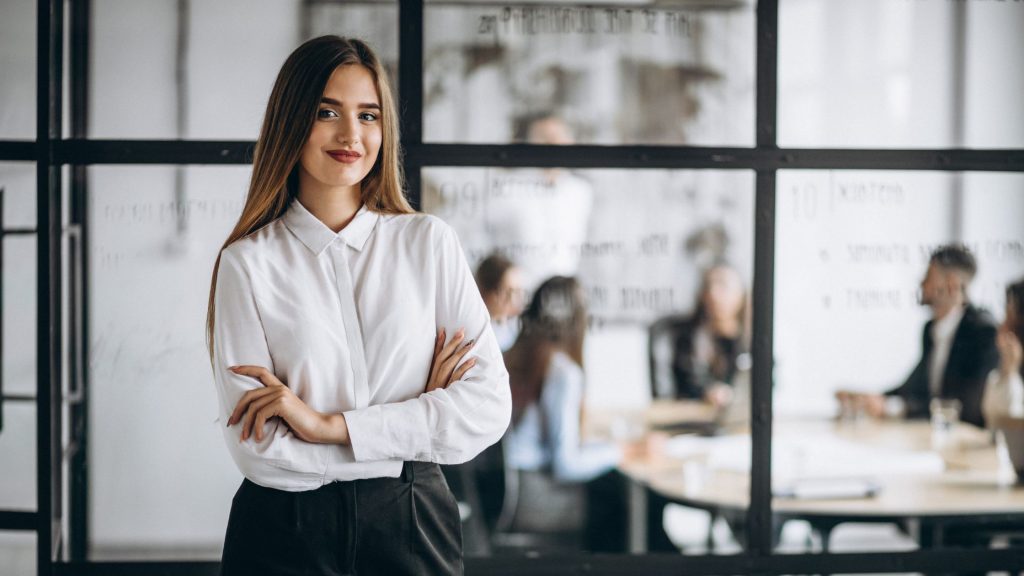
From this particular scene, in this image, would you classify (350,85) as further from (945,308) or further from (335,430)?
(945,308)

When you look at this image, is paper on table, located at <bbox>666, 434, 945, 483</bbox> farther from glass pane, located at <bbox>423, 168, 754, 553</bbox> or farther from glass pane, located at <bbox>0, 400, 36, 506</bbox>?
glass pane, located at <bbox>0, 400, 36, 506</bbox>

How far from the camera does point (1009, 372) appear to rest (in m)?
3.12

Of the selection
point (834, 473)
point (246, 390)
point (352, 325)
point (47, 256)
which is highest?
point (47, 256)

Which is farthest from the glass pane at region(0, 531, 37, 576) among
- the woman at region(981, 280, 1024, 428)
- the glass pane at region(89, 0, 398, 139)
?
the woman at region(981, 280, 1024, 428)

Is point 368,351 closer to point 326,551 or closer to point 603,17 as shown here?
point 326,551

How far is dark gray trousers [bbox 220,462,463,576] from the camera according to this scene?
1754 mm

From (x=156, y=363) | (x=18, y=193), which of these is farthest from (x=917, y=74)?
(x=18, y=193)

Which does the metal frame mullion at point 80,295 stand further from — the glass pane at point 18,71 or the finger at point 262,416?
the finger at point 262,416

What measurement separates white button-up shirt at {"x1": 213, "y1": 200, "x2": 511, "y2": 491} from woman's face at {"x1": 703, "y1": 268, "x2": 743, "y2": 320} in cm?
135

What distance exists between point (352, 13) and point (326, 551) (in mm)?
1616

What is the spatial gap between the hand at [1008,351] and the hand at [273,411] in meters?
2.27

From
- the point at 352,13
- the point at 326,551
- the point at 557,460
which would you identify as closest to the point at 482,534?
the point at 557,460

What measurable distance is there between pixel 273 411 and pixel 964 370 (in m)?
2.33

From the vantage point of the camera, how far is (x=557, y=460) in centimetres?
309
